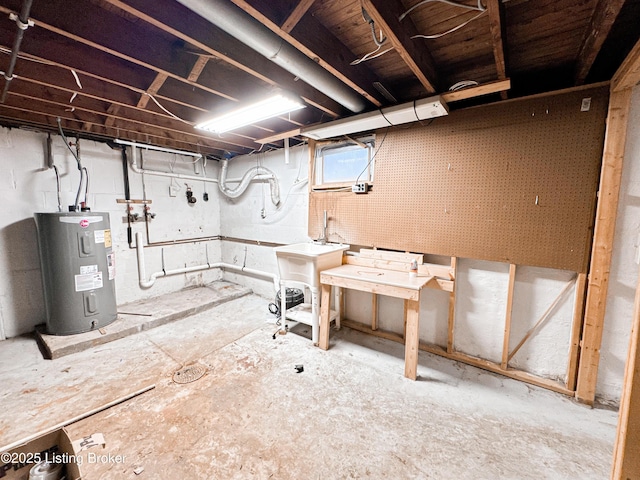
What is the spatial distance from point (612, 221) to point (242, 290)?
4223 mm

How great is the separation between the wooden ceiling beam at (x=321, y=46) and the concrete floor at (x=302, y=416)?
235 centimetres

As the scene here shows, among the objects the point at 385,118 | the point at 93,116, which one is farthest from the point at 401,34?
the point at 93,116

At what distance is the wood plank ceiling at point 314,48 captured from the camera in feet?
4.38

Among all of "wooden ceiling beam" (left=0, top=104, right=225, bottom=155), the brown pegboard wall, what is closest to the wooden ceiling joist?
"wooden ceiling beam" (left=0, top=104, right=225, bottom=155)

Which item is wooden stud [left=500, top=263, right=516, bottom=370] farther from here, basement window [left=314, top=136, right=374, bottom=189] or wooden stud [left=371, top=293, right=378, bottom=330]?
basement window [left=314, top=136, right=374, bottom=189]

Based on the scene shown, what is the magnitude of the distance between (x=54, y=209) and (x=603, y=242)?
526 centimetres

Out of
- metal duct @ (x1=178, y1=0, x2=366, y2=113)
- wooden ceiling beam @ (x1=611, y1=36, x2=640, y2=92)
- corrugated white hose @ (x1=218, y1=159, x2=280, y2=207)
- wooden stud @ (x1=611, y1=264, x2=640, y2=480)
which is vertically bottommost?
wooden stud @ (x1=611, y1=264, x2=640, y2=480)

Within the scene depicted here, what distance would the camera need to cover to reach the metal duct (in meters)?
1.20

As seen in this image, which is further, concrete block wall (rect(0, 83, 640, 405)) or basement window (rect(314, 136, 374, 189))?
basement window (rect(314, 136, 374, 189))

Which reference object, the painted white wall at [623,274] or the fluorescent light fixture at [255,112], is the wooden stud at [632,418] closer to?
the painted white wall at [623,274]

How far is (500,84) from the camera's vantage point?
1.78 metres

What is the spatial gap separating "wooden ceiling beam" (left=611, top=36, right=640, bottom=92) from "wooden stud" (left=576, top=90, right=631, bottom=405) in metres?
0.05

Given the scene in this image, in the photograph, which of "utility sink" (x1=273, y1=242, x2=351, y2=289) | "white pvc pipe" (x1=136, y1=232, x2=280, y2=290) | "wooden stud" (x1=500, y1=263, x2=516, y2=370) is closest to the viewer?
"wooden stud" (x1=500, y1=263, x2=516, y2=370)

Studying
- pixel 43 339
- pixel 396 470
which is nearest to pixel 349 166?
pixel 396 470
